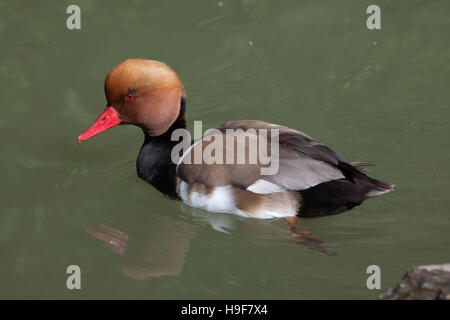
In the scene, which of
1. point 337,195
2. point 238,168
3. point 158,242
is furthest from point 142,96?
point 337,195

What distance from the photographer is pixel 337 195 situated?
4.30 m

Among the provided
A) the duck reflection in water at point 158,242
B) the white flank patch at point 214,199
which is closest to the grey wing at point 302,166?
the white flank patch at point 214,199

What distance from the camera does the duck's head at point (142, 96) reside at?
4.59 metres

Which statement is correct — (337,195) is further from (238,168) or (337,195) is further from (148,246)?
(148,246)

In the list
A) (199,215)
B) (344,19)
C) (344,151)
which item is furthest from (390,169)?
(344,19)

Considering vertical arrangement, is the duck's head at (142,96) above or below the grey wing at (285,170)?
above

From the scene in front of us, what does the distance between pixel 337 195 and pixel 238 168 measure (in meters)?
0.69

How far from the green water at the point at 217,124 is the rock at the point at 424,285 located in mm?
494

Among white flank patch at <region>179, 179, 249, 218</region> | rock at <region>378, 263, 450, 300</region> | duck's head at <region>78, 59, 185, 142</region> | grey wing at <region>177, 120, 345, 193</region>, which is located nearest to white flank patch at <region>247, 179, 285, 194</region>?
grey wing at <region>177, 120, 345, 193</region>

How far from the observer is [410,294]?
322 centimetres

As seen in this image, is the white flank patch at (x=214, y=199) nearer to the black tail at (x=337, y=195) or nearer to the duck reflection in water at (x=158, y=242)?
the duck reflection in water at (x=158, y=242)

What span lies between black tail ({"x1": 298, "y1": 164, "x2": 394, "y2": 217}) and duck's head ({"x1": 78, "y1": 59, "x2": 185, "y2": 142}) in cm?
122

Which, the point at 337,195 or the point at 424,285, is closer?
the point at 424,285
